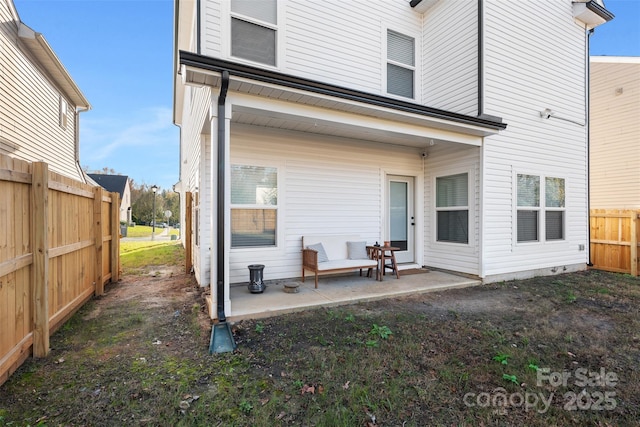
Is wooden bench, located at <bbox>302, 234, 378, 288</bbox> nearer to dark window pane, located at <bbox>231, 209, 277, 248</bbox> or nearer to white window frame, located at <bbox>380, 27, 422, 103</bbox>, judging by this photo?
dark window pane, located at <bbox>231, 209, 277, 248</bbox>

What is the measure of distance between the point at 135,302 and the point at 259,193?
266cm

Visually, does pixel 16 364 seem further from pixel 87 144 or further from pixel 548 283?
pixel 87 144

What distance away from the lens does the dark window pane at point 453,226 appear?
6.30m

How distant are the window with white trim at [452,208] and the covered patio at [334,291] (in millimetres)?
847

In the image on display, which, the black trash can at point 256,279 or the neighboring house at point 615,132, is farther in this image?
the neighboring house at point 615,132

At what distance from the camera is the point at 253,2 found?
544 centimetres

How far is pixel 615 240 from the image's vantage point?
7496 millimetres

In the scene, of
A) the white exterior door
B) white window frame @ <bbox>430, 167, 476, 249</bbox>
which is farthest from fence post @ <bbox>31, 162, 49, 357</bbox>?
white window frame @ <bbox>430, 167, 476, 249</bbox>

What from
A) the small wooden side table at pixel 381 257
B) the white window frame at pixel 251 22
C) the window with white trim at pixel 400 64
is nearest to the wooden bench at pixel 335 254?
the small wooden side table at pixel 381 257

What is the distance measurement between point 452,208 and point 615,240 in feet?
15.1

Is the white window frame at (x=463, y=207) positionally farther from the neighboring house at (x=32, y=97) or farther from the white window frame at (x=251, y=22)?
the neighboring house at (x=32, y=97)

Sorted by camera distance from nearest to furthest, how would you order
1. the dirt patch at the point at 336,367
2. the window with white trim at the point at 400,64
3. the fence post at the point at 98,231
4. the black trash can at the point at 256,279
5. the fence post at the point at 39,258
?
1. the dirt patch at the point at 336,367
2. the fence post at the point at 39,258
3. the black trash can at the point at 256,279
4. the fence post at the point at 98,231
5. the window with white trim at the point at 400,64

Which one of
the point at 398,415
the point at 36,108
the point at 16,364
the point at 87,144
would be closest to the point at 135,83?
the point at 87,144

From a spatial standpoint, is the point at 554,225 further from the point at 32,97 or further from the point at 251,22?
the point at 32,97
